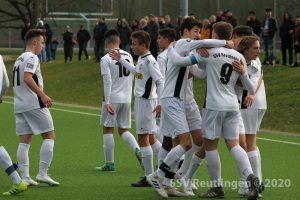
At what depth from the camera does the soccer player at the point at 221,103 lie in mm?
7770

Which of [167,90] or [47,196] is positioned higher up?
[167,90]

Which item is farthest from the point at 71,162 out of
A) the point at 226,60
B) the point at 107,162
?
the point at 226,60

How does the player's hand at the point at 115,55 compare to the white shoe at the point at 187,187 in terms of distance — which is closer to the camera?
the white shoe at the point at 187,187

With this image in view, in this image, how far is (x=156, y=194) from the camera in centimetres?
848

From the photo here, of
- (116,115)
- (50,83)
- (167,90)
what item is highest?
(167,90)

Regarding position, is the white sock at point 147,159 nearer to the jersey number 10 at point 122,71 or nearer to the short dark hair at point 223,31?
the jersey number 10 at point 122,71

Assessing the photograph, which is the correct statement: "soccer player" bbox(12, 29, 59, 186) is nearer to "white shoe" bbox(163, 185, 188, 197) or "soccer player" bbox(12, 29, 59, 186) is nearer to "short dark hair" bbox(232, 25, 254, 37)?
"white shoe" bbox(163, 185, 188, 197)

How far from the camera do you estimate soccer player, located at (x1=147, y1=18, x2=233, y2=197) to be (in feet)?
26.4

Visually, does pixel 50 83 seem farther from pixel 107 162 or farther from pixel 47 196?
pixel 47 196

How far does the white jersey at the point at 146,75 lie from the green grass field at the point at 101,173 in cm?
Answer: 130

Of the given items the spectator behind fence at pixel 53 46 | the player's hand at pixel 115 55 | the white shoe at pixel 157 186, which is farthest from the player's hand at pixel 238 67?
the spectator behind fence at pixel 53 46

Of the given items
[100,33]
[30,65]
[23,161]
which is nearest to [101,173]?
[23,161]

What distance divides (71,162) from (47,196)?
2.98 metres

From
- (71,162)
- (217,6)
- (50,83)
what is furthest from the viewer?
(217,6)
